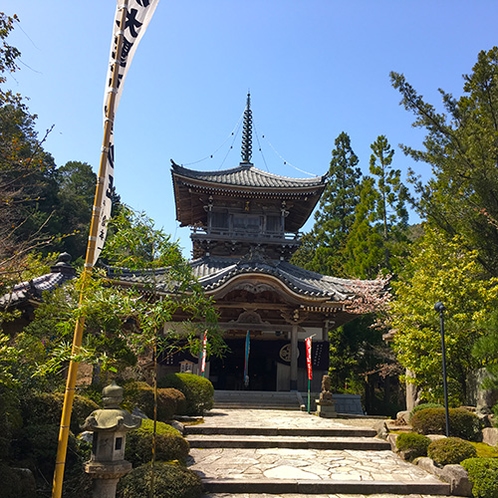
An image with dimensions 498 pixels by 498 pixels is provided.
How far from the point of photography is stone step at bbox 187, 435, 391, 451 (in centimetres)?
912

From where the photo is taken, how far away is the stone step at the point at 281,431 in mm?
10000

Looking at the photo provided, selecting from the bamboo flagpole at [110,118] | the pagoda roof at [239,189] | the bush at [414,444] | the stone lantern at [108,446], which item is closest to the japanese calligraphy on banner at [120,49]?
the bamboo flagpole at [110,118]

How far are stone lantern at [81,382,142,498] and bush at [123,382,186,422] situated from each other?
9.19ft

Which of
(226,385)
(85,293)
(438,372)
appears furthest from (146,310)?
(226,385)

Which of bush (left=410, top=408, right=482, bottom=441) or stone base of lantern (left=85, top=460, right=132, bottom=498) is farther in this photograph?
bush (left=410, top=408, right=482, bottom=441)

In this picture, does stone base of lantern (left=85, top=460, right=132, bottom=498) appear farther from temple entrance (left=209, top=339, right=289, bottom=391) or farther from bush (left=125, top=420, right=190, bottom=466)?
temple entrance (left=209, top=339, right=289, bottom=391)

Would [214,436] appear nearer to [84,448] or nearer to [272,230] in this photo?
[84,448]

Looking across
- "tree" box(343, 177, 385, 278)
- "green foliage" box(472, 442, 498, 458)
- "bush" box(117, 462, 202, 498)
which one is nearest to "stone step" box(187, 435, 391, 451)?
"green foliage" box(472, 442, 498, 458)

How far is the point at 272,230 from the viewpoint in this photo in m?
21.9

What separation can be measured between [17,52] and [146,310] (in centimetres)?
430

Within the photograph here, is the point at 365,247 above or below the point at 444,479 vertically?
above

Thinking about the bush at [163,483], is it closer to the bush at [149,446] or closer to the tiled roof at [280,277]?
the bush at [149,446]

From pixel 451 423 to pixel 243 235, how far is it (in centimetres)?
1375

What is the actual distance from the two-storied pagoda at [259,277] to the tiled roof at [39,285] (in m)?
5.47
